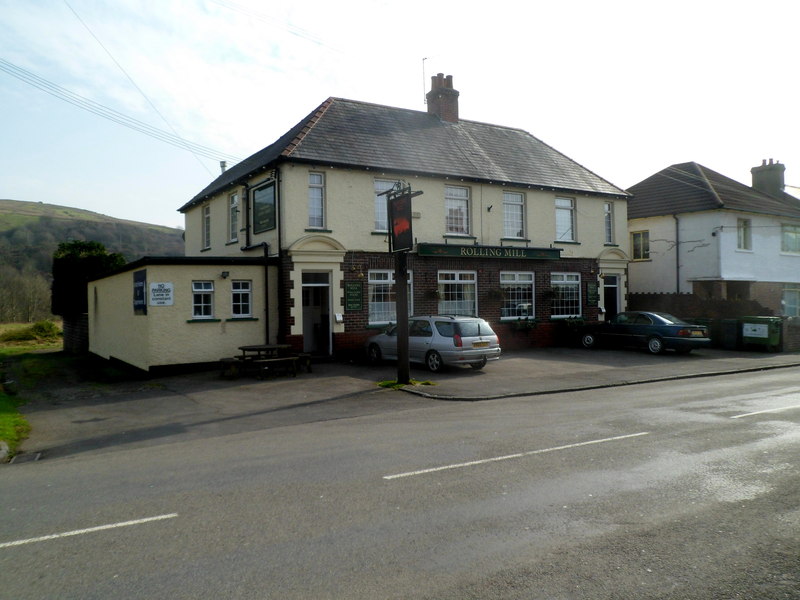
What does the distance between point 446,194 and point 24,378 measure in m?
15.3

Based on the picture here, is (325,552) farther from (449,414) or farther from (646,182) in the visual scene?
(646,182)

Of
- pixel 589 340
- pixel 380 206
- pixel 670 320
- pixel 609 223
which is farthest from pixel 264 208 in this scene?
pixel 609 223

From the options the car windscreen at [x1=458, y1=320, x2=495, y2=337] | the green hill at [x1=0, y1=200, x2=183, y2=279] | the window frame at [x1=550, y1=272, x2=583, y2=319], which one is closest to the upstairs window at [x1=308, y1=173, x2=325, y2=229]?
the car windscreen at [x1=458, y1=320, x2=495, y2=337]

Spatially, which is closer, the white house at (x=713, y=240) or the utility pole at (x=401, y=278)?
the utility pole at (x=401, y=278)

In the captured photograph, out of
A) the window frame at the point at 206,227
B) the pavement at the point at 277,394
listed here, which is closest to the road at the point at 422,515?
the pavement at the point at 277,394

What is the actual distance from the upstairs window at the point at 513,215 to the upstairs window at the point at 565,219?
1.95 metres

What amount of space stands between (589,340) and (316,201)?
1219cm

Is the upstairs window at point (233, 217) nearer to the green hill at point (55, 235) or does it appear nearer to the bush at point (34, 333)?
the bush at point (34, 333)

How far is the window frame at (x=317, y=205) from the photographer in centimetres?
2008

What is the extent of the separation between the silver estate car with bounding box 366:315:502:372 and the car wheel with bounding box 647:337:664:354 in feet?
25.4

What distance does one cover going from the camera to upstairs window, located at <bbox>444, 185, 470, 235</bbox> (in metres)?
22.9

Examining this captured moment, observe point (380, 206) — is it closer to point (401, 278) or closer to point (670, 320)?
point (401, 278)

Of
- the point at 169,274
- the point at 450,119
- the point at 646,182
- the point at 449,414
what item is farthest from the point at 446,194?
the point at 646,182

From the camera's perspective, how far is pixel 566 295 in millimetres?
25969
